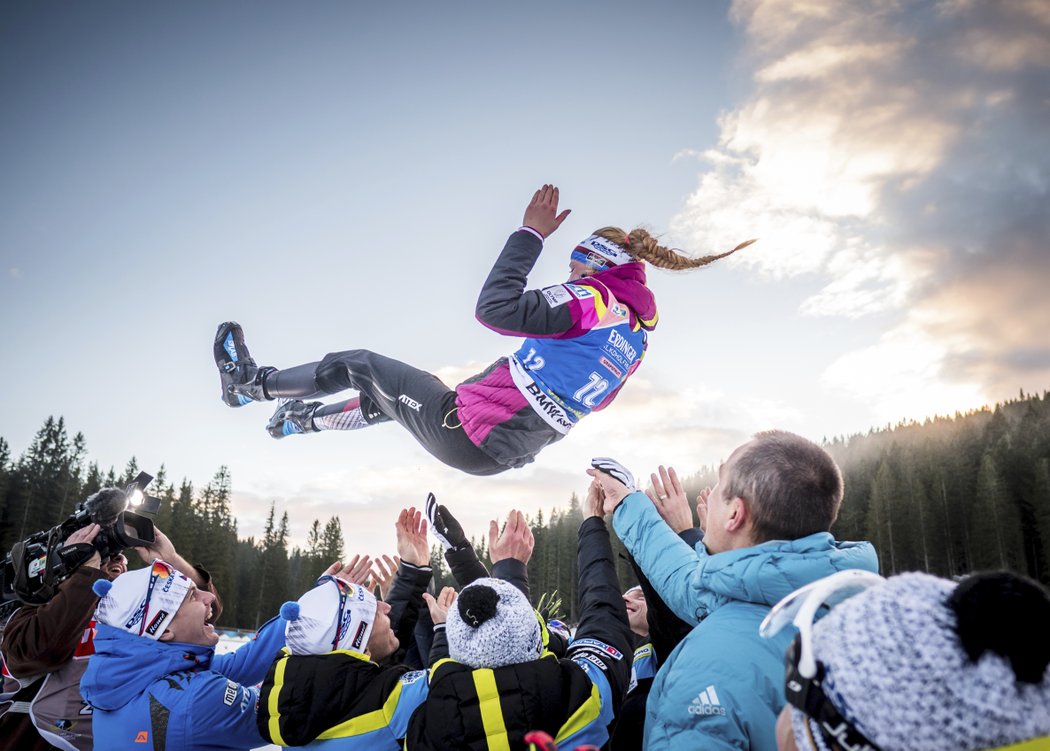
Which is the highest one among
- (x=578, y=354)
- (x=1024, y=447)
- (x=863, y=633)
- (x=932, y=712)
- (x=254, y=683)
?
(x=578, y=354)

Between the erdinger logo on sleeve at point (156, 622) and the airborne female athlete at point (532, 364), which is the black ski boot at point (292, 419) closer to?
the airborne female athlete at point (532, 364)

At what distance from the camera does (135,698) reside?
3059mm

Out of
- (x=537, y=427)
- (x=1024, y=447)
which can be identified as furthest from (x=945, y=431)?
(x=537, y=427)

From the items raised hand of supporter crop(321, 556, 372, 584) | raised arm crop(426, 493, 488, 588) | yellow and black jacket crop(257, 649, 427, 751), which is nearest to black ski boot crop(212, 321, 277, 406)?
raised hand of supporter crop(321, 556, 372, 584)

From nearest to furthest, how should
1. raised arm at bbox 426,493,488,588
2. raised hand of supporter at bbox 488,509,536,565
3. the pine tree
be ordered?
raised hand of supporter at bbox 488,509,536,565, raised arm at bbox 426,493,488,588, the pine tree

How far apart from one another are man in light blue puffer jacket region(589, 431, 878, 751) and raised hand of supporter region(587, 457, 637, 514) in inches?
15.3

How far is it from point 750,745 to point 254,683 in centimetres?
337

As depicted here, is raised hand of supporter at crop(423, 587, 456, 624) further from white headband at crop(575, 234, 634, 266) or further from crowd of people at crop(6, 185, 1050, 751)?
white headband at crop(575, 234, 634, 266)

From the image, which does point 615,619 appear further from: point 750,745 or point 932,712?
point 932,712

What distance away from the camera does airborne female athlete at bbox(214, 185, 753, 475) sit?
3.87 meters

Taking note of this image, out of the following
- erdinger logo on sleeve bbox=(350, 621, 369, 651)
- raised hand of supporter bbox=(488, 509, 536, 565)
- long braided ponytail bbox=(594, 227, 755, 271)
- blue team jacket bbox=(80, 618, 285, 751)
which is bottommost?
blue team jacket bbox=(80, 618, 285, 751)

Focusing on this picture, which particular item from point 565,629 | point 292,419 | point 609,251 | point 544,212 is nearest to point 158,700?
point 565,629

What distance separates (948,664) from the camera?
109 centimetres

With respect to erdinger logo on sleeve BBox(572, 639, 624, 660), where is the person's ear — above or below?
above
